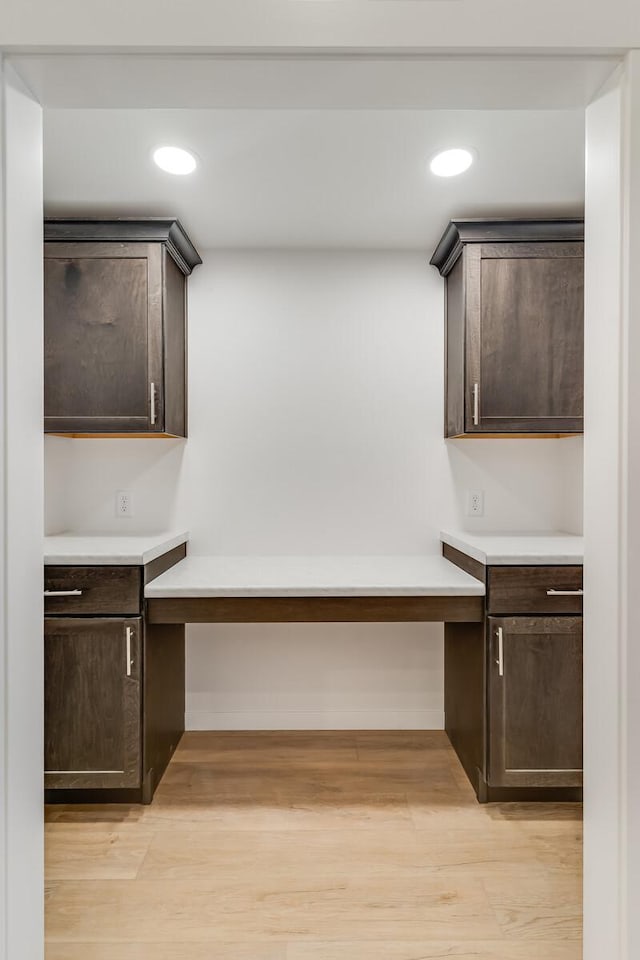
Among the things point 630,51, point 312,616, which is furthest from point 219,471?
point 630,51

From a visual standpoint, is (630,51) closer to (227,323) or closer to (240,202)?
(240,202)

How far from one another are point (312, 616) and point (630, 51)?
1.71m

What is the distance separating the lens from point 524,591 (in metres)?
1.96

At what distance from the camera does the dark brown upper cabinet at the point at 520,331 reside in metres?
2.23

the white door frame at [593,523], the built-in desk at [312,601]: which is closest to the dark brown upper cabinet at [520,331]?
the built-in desk at [312,601]

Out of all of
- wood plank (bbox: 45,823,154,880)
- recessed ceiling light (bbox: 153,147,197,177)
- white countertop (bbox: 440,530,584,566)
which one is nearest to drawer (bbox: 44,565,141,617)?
wood plank (bbox: 45,823,154,880)

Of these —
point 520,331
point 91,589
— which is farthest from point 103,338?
point 520,331

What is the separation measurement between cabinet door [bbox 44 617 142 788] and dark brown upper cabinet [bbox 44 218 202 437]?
0.80m

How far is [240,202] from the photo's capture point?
210 centimetres

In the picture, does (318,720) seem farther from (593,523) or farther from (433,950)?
(593,523)

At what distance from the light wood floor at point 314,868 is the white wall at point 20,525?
51 cm

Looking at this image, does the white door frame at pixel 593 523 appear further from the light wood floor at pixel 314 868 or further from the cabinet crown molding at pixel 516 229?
the cabinet crown molding at pixel 516 229

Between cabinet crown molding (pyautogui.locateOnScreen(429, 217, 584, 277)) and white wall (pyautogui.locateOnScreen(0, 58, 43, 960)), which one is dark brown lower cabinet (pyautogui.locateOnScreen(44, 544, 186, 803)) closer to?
white wall (pyautogui.locateOnScreen(0, 58, 43, 960))

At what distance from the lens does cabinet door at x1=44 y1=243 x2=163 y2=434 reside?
2205 millimetres
